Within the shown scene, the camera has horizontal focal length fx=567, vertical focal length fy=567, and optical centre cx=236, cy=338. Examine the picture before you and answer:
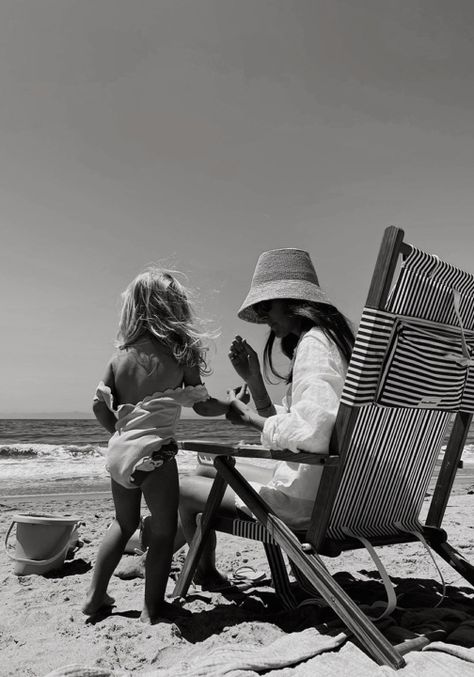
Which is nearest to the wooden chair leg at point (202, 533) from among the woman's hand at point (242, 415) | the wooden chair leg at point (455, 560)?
the woman's hand at point (242, 415)

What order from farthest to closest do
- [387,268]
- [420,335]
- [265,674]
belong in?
[420,335], [387,268], [265,674]

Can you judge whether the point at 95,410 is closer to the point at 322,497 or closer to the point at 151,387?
the point at 151,387

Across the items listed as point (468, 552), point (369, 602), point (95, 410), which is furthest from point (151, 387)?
point (468, 552)

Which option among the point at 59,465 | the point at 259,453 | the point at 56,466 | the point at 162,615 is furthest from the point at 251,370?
the point at 59,465

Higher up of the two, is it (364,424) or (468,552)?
(364,424)

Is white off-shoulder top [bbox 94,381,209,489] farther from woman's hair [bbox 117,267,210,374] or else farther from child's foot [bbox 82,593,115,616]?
child's foot [bbox 82,593,115,616]

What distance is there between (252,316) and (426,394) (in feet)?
3.73

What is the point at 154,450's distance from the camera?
279 cm

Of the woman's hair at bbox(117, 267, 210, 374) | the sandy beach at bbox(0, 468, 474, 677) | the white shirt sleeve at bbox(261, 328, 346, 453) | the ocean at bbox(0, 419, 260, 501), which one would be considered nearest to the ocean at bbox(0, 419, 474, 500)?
the ocean at bbox(0, 419, 260, 501)

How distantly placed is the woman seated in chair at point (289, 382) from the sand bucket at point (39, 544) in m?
0.99

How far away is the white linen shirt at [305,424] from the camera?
7.62 feet

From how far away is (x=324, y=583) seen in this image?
2.21 metres

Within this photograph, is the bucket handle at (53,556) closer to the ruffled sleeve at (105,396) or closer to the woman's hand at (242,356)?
the ruffled sleeve at (105,396)

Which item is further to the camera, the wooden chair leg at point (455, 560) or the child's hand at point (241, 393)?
the child's hand at point (241, 393)
